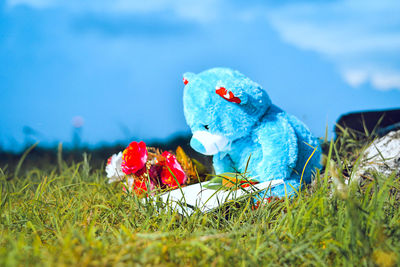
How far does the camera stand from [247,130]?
1.50m

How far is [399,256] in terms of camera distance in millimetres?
842

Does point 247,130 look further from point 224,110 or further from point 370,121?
point 370,121

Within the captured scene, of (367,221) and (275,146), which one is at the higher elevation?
(275,146)

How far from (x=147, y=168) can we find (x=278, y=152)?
0.56m

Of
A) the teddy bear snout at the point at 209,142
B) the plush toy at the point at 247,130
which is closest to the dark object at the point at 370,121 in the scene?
the plush toy at the point at 247,130

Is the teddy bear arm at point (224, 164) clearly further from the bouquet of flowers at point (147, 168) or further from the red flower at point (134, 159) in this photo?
the red flower at point (134, 159)

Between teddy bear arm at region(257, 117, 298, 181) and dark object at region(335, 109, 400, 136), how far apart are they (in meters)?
1.09

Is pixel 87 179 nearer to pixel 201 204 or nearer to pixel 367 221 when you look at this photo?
pixel 201 204

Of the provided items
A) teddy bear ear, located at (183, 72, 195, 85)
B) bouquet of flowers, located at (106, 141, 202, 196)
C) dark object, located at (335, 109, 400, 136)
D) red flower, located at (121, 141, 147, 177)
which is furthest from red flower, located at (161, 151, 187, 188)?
dark object, located at (335, 109, 400, 136)

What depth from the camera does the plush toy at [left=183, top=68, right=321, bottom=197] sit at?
144 centimetres

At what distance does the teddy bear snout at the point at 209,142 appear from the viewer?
1.49 m

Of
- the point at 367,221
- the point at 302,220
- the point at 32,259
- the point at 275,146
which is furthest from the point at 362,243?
the point at 32,259

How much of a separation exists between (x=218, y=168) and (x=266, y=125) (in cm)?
29

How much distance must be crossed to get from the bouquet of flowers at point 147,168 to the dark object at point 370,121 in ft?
3.98
